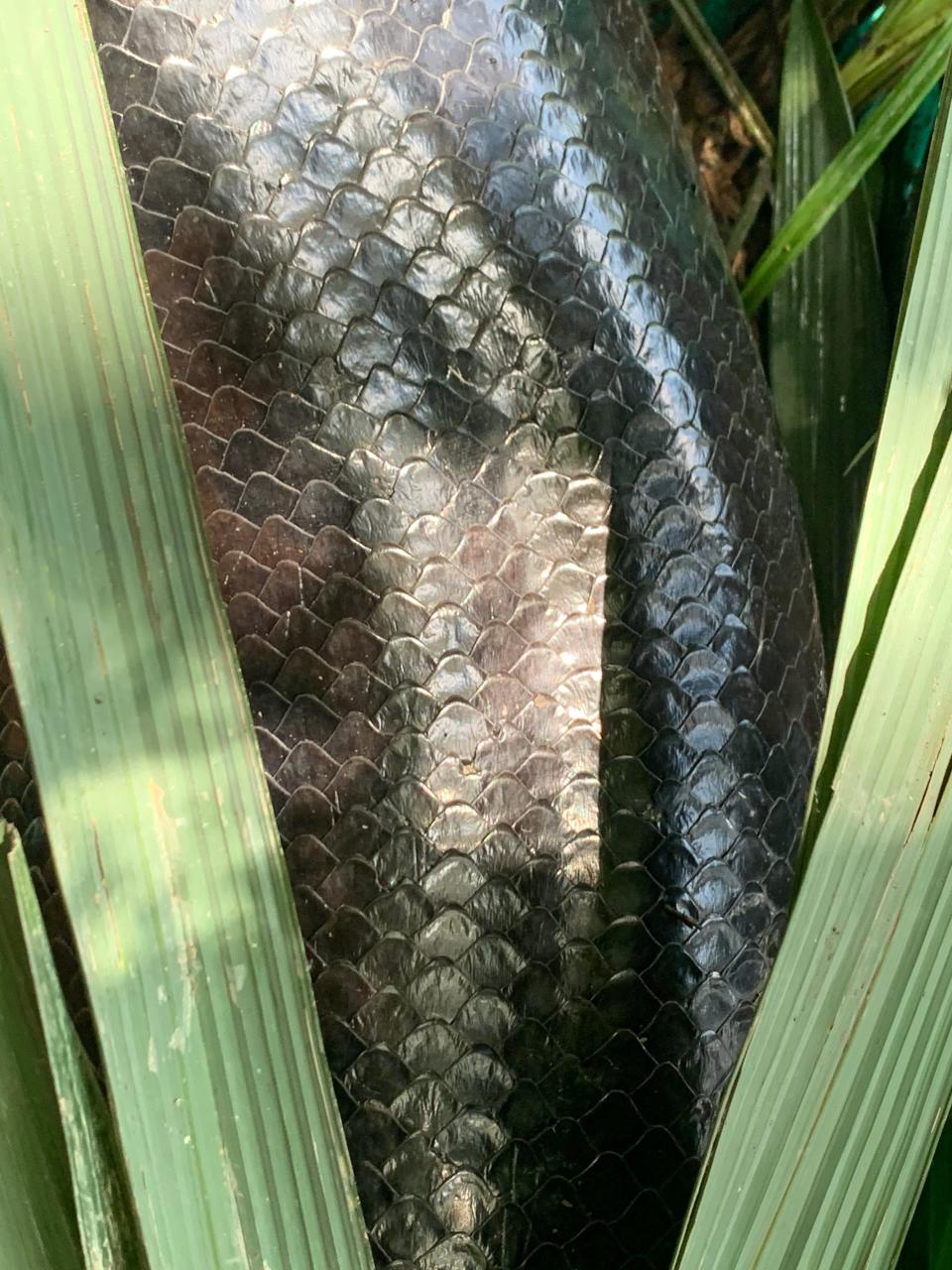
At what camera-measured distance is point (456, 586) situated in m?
0.54

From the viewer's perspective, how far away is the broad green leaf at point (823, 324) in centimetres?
82

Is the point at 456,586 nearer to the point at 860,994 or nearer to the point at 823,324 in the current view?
the point at 860,994

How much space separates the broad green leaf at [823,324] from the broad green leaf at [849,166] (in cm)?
7

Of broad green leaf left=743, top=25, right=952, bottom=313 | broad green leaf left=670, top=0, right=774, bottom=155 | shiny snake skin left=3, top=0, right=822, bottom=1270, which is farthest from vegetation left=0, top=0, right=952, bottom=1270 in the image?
broad green leaf left=670, top=0, right=774, bottom=155

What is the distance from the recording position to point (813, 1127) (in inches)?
14.6

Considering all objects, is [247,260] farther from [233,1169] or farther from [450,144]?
[233,1169]

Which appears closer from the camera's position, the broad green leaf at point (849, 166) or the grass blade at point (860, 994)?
the grass blade at point (860, 994)

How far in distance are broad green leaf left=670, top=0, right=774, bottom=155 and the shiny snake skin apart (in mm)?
334

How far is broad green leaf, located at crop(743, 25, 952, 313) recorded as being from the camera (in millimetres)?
744

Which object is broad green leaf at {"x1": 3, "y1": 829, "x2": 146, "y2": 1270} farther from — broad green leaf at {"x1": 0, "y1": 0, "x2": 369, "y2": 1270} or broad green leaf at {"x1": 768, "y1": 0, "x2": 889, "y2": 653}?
broad green leaf at {"x1": 768, "y1": 0, "x2": 889, "y2": 653}

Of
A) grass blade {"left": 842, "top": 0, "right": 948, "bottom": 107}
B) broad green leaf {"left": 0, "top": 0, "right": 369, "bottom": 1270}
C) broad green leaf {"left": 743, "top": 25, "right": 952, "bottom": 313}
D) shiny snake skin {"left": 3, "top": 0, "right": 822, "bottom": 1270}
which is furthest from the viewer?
grass blade {"left": 842, "top": 0, "right": 948, "bottom": 107}

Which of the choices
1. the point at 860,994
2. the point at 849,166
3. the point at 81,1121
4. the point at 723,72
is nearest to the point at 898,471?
the point at 860,994

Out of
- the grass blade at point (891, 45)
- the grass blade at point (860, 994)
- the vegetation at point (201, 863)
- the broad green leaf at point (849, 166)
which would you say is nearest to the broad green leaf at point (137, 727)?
the vegetation at point (201, 863)

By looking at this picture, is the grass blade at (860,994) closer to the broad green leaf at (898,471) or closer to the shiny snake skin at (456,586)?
the broad green leaf at (898,471)
